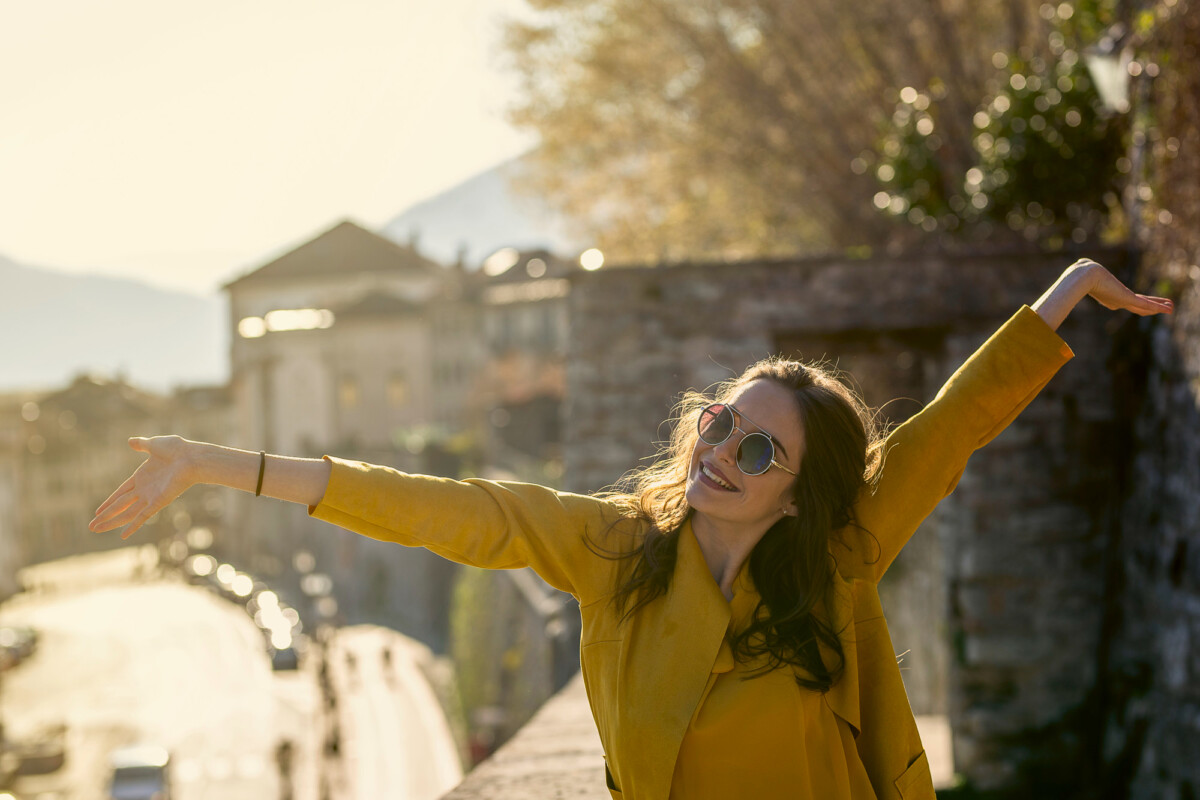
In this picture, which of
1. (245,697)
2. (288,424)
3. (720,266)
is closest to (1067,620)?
(720,266)

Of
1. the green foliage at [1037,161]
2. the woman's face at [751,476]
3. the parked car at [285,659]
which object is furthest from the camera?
the parked car at [285,659]

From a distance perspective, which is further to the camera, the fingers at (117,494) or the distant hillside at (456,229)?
the distant hillside at (456,229)

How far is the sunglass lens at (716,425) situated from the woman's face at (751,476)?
0.5 inches

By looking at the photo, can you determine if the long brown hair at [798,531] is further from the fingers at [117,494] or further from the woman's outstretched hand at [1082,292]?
the fingers at [117,494]

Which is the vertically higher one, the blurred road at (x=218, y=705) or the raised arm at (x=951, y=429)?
the raised arm at (x=951, y=429)

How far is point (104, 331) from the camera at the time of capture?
359ft

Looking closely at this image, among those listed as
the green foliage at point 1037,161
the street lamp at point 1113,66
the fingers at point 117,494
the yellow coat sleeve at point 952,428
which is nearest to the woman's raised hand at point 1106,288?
the yellow coat sleeve at point 952,428

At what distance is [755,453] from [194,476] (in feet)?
3.43

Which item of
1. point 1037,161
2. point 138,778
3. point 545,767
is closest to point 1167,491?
point 1037,161

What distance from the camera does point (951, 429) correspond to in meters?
2.41

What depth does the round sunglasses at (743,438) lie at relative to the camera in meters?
2.22

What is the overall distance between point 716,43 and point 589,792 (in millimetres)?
9582

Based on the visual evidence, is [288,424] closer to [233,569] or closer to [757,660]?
[233,569]

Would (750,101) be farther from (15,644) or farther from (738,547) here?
(15,644)
